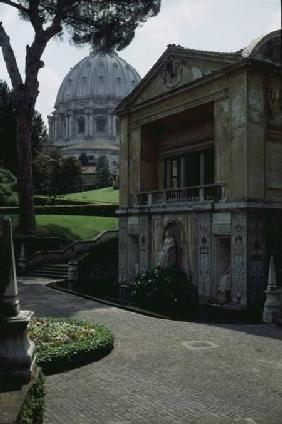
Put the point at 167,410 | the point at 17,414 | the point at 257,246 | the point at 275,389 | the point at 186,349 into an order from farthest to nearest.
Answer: the point at 257,246, the point at 186,349, the point at 275,389, the point at 167,410, the point at 17,414

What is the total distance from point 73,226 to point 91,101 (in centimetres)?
11543

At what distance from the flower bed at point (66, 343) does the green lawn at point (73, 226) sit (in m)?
22.8

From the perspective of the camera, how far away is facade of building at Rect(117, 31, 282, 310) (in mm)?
20141

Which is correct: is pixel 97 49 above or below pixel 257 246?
above

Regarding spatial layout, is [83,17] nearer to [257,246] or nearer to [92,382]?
[257,246]

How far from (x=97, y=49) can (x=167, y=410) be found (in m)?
29.6

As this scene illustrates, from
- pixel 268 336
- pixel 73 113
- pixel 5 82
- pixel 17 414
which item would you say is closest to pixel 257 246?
pixel 268 336

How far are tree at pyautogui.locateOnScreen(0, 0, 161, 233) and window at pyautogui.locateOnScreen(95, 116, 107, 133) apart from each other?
11893cm

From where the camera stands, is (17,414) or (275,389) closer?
(17,414)

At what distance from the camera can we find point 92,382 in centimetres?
1048

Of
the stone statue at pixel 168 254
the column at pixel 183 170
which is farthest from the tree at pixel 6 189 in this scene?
the stone statue at pixel 168 254

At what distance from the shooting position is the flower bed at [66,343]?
1123 centimetres

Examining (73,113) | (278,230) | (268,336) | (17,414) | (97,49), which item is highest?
(73,113)

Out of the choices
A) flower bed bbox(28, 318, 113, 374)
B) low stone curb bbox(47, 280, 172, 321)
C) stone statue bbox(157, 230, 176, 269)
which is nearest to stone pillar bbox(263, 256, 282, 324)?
low stone curb bbox(47, 280, 172, 321)
